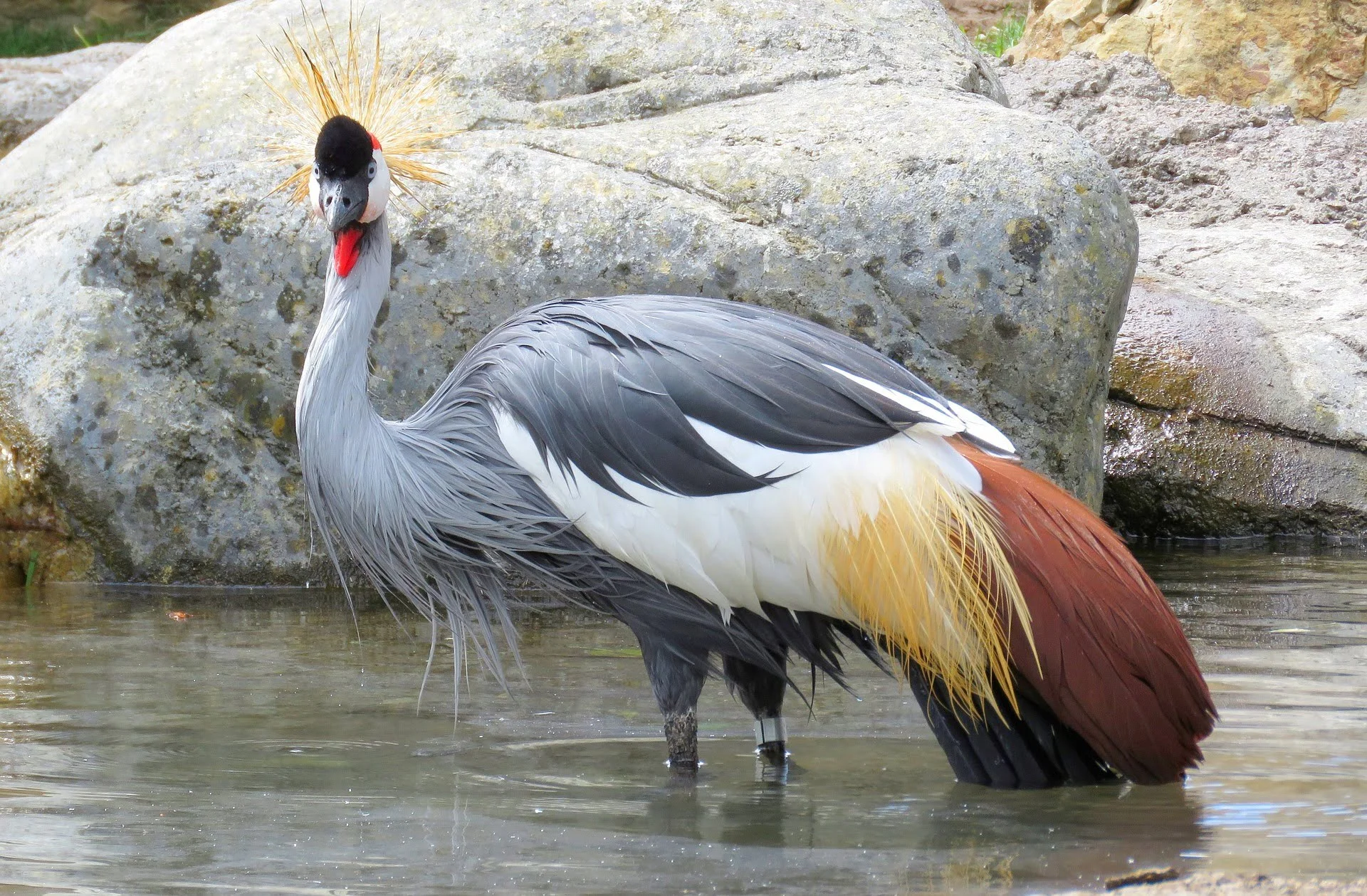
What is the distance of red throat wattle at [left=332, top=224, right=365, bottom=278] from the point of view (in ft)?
13.6

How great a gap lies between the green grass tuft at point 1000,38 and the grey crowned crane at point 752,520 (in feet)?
30.7

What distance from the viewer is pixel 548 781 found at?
379 cm

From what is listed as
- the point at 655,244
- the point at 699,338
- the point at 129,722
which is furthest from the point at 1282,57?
the point at 129,722

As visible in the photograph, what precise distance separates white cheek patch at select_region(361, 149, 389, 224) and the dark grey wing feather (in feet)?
2.01

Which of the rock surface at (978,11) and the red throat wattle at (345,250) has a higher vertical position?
the rock surface at (978,11)

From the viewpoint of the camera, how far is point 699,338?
3820mm

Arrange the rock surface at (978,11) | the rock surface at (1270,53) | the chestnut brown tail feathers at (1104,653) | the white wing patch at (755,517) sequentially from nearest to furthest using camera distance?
the chestnut brown tail feathers at (1104,653), the white wing patch at (755,517), the rock surface at (1270,53), the rock surface at (978,11)

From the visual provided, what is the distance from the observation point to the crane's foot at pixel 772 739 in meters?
4.01

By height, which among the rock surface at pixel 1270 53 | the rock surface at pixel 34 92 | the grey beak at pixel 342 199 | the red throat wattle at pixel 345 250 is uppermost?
the rock surface at pixel 1270 53

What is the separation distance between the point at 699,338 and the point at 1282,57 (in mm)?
8365

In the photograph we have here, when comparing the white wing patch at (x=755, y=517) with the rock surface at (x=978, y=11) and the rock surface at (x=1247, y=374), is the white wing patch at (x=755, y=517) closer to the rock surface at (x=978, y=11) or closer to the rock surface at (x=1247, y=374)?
the rock surface at (x=1247, y=374)

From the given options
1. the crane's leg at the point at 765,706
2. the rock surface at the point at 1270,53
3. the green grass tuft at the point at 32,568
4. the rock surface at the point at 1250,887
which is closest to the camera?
the rock surface at the point at 1250,887

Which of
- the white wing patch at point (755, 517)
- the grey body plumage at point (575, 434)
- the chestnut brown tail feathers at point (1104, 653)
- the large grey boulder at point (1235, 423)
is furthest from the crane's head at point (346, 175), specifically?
the large grey boulder at point (1235, 423)

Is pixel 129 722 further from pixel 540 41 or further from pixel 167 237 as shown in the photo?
pixel 540 41
